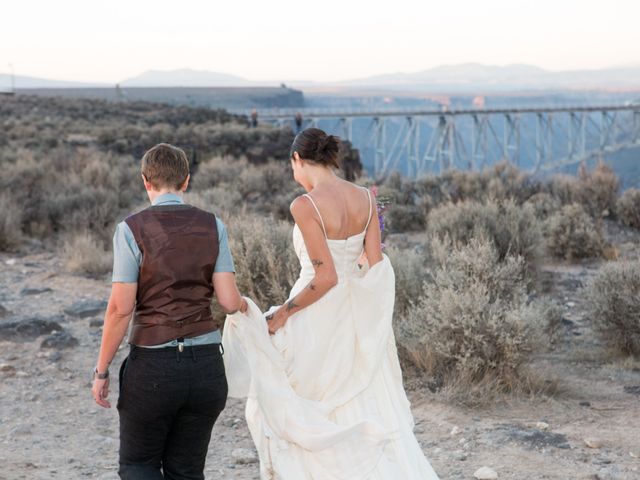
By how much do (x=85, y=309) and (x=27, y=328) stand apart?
874 mm

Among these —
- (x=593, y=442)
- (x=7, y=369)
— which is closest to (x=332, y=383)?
(x=593, y=442)

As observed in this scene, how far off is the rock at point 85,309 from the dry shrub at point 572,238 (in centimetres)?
540

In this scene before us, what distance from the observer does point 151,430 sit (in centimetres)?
314

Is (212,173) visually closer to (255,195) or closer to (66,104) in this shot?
(255,195)

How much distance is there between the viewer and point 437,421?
5422 millimetres

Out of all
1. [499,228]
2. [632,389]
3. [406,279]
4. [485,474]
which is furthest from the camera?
[499,228]

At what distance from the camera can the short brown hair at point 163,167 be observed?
10.3 feet

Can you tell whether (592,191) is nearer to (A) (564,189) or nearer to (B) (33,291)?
(A) (564,189)

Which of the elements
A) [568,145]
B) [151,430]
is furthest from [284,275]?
[568,145]

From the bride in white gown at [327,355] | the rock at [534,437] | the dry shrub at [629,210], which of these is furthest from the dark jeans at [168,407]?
the dry shrub at [629,210]

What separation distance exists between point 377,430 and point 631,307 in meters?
3.63

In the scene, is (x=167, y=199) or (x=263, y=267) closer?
(x=167, y=199)

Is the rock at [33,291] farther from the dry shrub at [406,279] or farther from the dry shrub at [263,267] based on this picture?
the dry shrub at [406,279]

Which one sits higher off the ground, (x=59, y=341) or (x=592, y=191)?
(x=592, y=191)
